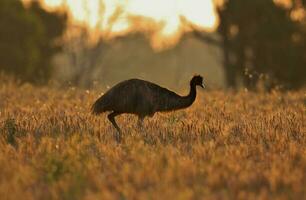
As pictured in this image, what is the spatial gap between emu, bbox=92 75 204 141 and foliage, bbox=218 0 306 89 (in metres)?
25.4

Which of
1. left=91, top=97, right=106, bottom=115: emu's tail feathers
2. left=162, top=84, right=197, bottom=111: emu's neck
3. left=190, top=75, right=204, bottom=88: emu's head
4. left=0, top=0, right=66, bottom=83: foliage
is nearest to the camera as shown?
left=91, top=97, right=106, bottom=115: emu's tail feathers

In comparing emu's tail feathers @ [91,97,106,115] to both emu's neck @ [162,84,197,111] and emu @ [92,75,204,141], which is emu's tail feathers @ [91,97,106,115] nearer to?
emu @ [92,75,204,141]

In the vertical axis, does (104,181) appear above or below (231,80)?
below

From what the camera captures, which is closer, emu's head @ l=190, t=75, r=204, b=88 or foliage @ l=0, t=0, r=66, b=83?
emu's head @ l=190, t=75, r=204, b=88

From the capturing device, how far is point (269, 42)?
1588 inches

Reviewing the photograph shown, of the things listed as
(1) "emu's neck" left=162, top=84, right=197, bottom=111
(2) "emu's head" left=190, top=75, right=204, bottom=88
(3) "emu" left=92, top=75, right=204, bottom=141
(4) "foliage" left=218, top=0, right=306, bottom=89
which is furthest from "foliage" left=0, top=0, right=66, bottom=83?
(3) "emu" left=92, top=75, right=204, bottom=141

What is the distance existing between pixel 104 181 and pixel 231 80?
Answer: 33.7 metres

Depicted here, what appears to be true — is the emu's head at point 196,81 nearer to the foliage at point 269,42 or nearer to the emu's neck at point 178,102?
the emu's neck at point 178,102

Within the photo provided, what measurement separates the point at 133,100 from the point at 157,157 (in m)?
4.01

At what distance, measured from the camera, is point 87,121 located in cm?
1371

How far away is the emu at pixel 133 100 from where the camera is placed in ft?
43.1

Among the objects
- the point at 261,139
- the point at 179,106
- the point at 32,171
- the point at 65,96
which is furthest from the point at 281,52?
the point at 32,171

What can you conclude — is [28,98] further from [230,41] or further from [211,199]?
[230,41]

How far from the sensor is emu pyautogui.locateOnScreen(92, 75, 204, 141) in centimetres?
1313
